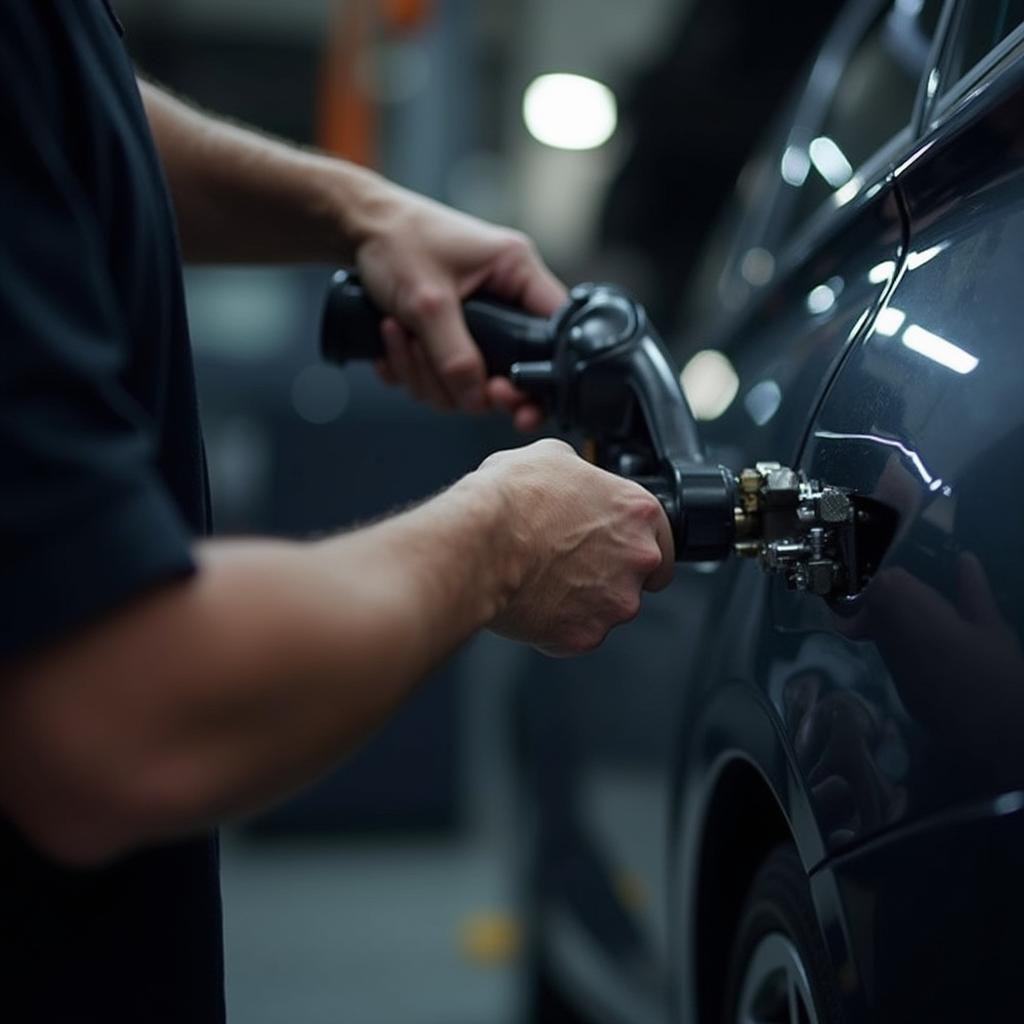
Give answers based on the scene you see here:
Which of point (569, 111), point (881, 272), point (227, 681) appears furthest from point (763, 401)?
point (569, 111)

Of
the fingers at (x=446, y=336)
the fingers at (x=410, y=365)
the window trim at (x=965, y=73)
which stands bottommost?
the fingers at (x=410, y=365)

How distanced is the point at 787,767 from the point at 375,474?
4.74 metres

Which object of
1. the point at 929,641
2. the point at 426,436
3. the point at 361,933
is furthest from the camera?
the point at 426,436

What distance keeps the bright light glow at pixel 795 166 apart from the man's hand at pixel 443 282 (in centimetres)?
49

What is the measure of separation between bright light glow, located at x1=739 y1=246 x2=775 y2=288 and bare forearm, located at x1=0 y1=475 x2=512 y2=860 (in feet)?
4.17

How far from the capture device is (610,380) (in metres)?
1.41

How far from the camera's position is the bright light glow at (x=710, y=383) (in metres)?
1.71

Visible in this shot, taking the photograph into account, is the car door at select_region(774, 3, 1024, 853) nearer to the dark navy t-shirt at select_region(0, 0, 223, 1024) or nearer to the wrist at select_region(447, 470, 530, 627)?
the wrist at select_region(447, 470, 530, 627)

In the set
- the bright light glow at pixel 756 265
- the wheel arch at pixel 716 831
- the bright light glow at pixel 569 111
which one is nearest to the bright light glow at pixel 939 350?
the wheel arch at pixel 716 831

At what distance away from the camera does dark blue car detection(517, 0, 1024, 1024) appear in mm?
871

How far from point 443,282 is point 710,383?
1.53 ft

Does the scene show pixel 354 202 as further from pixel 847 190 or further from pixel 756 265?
pixel 756 265

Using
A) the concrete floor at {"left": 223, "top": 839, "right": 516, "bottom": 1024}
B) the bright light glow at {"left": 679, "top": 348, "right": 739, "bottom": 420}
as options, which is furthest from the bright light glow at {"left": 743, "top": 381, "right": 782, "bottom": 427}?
the concrete floor at {"left": 223, "top": 839, "right": 516, "bottom": 1024}

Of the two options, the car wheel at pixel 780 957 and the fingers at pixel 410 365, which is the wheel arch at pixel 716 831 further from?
the fingers at pixel 410 365
